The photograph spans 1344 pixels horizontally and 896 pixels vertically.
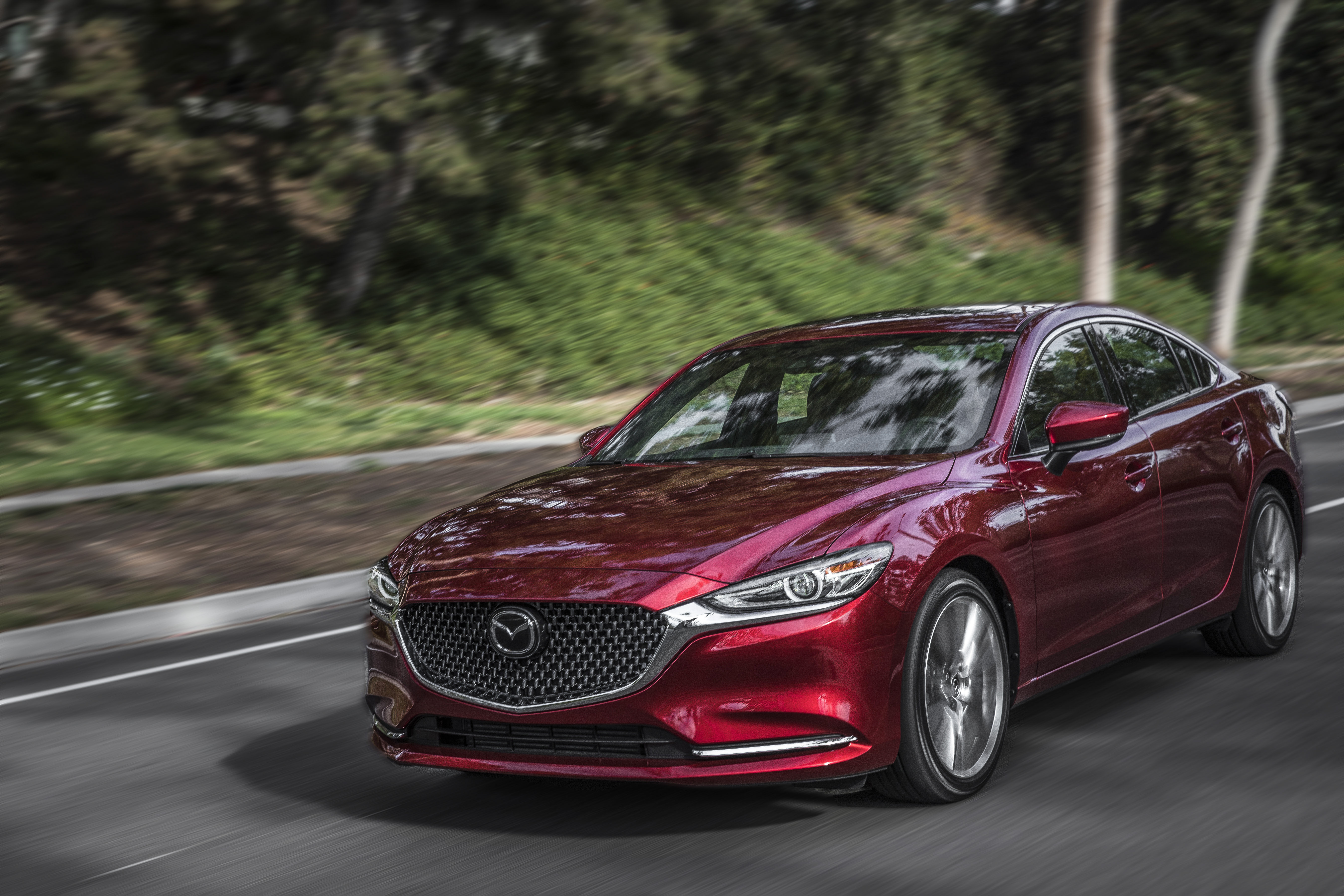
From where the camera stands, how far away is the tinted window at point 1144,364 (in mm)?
6340

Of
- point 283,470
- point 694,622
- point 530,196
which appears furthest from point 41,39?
point 694,622

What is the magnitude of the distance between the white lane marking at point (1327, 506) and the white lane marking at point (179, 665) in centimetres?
657

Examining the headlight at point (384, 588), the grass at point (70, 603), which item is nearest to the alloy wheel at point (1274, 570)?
the headlight at point (384, 588)

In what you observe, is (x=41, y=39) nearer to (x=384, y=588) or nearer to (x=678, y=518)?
(x=384, y=588)

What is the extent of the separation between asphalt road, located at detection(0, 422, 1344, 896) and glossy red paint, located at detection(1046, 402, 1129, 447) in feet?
3.55

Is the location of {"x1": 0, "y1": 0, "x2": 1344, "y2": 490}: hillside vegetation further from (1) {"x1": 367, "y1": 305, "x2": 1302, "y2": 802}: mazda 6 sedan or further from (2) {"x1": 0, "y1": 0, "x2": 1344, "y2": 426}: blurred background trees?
(1) {"x1": 367, "y1": 305, "x2": 1302, "y2": 802}: mazda 6 sedan

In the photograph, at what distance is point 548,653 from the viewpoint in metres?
4.65

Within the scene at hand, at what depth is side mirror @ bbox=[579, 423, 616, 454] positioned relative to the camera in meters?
6.43

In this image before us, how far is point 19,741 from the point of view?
22.5ft

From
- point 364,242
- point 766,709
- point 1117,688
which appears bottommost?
point 1117,688

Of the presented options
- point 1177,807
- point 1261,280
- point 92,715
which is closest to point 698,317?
A: point 1261,280

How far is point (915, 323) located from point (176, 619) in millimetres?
5510

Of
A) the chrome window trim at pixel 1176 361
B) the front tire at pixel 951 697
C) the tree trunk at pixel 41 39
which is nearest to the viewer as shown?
the front tire at pixel 951 697

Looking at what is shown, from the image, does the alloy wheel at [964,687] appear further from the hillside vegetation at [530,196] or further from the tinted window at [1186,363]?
the hillside vegetation at [530,196]
